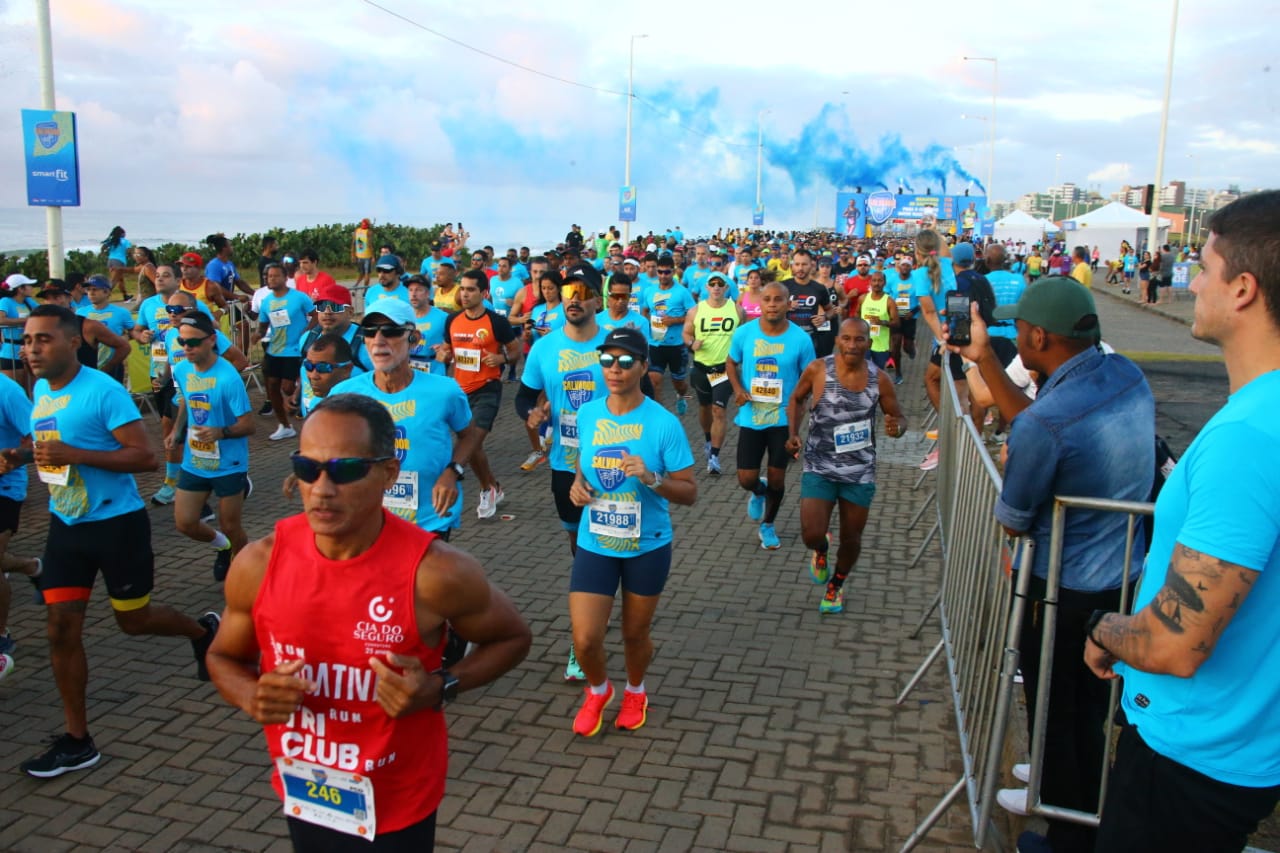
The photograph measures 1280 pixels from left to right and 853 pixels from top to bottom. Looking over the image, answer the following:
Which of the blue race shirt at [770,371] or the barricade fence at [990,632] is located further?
the blue race shirt at [770,371]

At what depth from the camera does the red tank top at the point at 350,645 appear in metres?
2.49

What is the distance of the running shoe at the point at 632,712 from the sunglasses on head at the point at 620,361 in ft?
5.46

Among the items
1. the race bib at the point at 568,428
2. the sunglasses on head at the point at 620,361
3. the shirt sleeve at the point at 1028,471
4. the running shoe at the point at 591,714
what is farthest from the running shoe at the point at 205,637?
the shirt sleeve at the point at 1028,471

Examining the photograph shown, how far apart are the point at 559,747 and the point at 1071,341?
3.01 meters

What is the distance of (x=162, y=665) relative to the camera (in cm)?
586

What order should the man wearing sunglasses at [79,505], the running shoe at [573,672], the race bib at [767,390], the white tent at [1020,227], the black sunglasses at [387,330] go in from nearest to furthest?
the man wearing sunglasses at [79,505] → the black sunglasses at [387,330] → the running shoe at [573,672] → the race bib at [767,390] → the white tent at [1020,227]

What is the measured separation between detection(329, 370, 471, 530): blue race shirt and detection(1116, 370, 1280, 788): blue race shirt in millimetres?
3774

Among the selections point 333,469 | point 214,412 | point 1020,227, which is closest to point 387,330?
point 214,412

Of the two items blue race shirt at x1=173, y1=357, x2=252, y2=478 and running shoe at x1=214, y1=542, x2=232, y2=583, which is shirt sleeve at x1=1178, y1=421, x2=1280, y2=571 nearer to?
blue race shirt at x1=173, y1=357, x2=252, y2=478

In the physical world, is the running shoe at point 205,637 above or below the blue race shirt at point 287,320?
below

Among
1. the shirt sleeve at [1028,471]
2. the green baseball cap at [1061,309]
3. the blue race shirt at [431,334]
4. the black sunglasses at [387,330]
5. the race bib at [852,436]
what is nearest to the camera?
the shirt sleeve at [1028,471]

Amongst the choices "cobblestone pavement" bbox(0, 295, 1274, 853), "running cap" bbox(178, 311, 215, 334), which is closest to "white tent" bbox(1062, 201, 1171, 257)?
"cobblestone pavement" bbox(0, 295, 1274, 853)

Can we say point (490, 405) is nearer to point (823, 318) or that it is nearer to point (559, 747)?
point (559, 747)

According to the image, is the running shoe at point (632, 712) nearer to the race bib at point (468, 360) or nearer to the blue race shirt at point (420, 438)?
the blue race shirt at point (420, 438)
